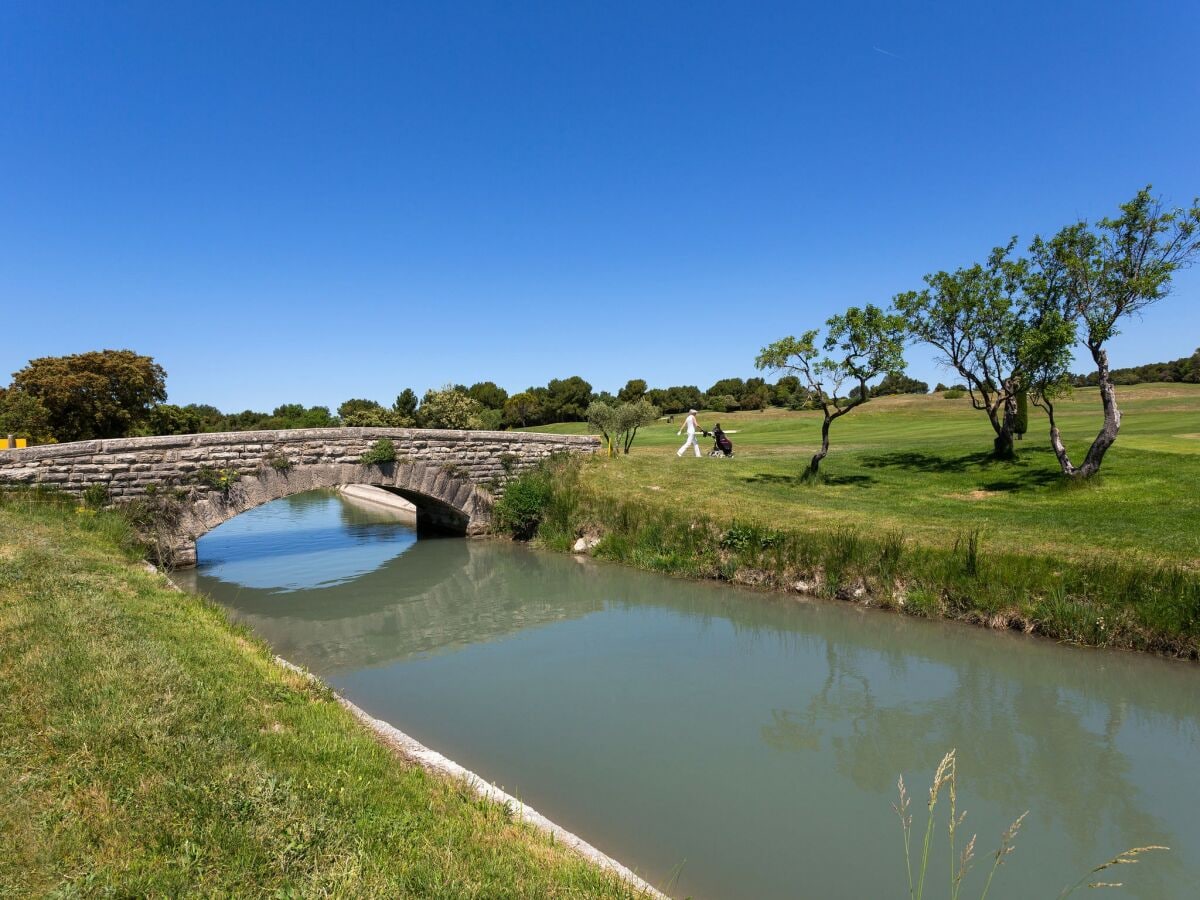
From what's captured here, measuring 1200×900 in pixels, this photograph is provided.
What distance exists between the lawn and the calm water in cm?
224

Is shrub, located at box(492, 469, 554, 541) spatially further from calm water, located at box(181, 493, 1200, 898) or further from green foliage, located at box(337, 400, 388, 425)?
green foliage, located at box(337, 400, 388, 425)

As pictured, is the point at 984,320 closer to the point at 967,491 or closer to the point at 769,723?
the point at 967,491

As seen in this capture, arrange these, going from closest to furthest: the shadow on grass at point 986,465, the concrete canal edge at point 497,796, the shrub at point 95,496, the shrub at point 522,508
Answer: the concrete canal edge at point 497,796
the shrub at point 95,496
the shadow on grass at point 986,465
the shrub at point 522,508

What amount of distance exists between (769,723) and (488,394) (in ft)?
235

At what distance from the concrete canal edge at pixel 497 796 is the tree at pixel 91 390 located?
3900 centimetres

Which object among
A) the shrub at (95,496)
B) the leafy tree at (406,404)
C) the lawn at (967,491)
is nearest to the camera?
the lawn at (967,491)

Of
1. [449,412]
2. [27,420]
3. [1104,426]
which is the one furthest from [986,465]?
[27,420]

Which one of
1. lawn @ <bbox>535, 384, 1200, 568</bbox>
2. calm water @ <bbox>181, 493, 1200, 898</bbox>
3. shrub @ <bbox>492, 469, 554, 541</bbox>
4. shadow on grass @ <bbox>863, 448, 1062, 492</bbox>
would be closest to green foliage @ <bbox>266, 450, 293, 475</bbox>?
calm water @ <bbox>181, 493, 1200, 898</bbox>

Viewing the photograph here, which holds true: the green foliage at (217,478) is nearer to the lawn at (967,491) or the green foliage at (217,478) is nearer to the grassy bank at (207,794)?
the lawn at (967,491)

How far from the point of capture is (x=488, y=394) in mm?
76062

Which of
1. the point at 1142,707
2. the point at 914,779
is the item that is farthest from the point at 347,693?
the point at 1142,707

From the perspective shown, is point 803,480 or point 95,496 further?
point 803,480

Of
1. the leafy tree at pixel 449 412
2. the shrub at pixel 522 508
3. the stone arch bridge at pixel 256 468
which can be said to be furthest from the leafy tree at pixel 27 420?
the shrub at pixel 522 508

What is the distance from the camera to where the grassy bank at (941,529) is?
8602 mm
